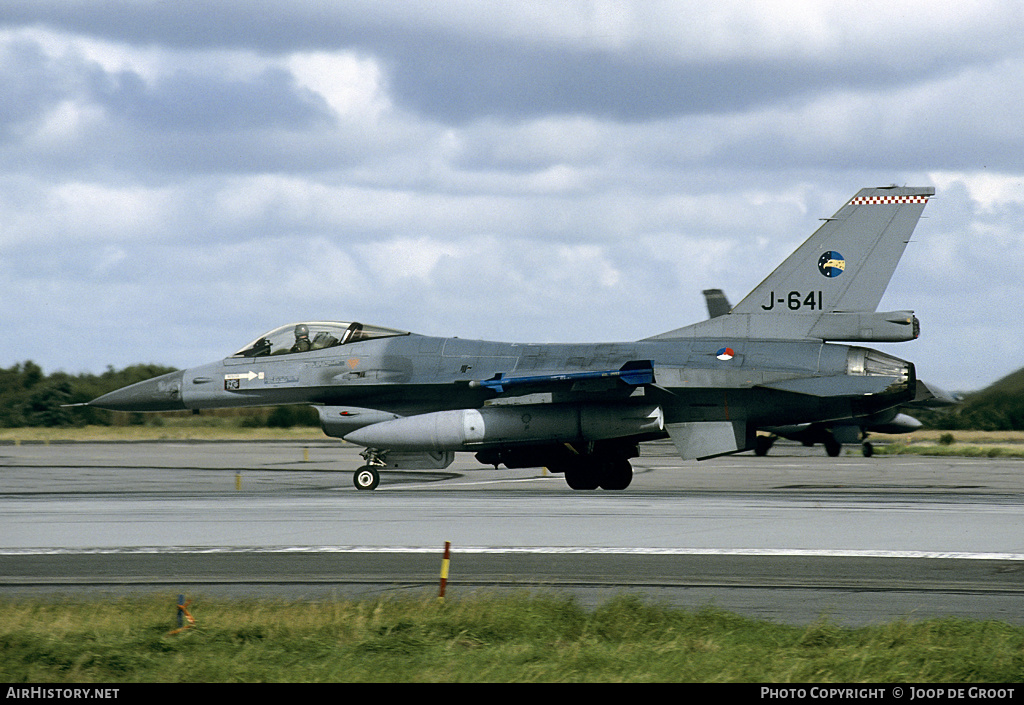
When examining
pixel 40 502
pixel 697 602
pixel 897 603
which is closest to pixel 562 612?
pixel 697 602

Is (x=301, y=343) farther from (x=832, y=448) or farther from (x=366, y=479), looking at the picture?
(x=832, y=448)

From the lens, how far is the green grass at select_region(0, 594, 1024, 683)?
238 inches

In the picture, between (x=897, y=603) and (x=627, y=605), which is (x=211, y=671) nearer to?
(x=627, y=605)

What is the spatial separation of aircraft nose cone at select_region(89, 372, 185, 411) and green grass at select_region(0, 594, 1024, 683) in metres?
15.4

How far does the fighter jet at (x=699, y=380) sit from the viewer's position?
66.1 feet

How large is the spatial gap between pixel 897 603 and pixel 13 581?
7886 millimetres

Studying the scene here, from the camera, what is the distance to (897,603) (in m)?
8.66

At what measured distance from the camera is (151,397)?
22922mm

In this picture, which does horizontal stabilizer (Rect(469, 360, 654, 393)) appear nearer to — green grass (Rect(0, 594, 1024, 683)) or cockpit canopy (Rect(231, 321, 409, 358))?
cockpit canopy (Rect(231, 321, 409, 358))

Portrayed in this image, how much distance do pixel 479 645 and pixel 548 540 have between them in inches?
240

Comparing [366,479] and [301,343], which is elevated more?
[301,343]

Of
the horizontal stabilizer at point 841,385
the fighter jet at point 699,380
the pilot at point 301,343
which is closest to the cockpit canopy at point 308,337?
the pilot at point 301,343

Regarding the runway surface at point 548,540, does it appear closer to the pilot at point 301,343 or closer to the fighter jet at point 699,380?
the fighter jet at point 699,380

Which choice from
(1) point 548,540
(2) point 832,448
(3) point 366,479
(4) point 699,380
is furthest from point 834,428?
(1) point 548,540
